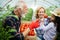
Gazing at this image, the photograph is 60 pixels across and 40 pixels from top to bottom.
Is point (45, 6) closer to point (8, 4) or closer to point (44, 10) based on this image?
point (44, 10)

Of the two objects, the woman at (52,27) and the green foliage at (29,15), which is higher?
the green foliage at (29,15)

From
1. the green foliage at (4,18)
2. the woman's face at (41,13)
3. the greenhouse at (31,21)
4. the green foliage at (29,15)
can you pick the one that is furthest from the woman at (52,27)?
the green foliage at (4,18)

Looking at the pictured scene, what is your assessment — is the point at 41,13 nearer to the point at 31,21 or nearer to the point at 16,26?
the point at 31,21

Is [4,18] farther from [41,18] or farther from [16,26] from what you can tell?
[41,18]

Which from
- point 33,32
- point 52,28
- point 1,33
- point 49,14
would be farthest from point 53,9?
point 1,33

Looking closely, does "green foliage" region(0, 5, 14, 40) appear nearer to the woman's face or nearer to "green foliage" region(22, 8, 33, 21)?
"green foliage" region(22, 8, 33, 21)

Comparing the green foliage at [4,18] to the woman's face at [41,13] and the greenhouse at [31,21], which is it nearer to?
the greenhouse at [31,21]

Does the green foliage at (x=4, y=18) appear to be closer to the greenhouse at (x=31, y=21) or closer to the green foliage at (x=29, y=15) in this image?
the greenhouse at (x=31, y=21)

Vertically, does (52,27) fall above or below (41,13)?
below

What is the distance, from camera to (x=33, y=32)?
2.17 m

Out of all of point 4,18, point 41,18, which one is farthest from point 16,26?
point 41,18

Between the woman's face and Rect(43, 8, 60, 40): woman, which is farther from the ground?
the woman's face

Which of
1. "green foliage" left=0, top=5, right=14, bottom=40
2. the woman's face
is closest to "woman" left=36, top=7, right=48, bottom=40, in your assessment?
the woman's face

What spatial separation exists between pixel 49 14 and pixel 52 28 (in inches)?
7.5
